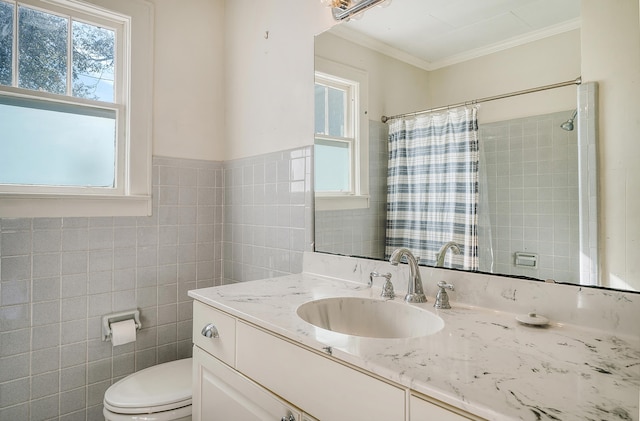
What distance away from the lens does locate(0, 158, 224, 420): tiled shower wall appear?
153 centimetres

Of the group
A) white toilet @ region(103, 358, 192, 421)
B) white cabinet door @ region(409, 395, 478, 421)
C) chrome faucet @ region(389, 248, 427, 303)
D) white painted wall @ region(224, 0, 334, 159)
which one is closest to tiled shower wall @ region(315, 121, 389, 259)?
chrome faucet @ region(389, 248, 427, 303)

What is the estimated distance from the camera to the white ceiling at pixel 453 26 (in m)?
0.97

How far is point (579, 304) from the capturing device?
2.86 feet

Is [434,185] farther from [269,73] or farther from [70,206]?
[70,206]

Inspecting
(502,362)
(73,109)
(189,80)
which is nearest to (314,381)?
(502,362)

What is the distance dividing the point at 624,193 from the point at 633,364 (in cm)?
39

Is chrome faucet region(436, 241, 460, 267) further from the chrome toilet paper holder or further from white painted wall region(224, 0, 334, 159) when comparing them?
the chrome toilet paper holder

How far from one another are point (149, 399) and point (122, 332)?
18.7 inches

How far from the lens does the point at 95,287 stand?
1726 millimetres

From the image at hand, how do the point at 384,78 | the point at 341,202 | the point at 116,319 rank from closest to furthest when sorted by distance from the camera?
the point at 384,78 → the point at 341,202 → the point at 116,319

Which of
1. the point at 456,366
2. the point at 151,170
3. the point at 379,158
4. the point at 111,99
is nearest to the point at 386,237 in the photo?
the point at 379,158

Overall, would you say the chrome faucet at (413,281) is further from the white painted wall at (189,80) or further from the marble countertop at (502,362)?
the white painted wall at (189,80)

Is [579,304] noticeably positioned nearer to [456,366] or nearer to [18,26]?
[456,366]

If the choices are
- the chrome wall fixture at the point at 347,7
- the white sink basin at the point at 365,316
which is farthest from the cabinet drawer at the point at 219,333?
the chrome wall fixture at the point at 347,7
